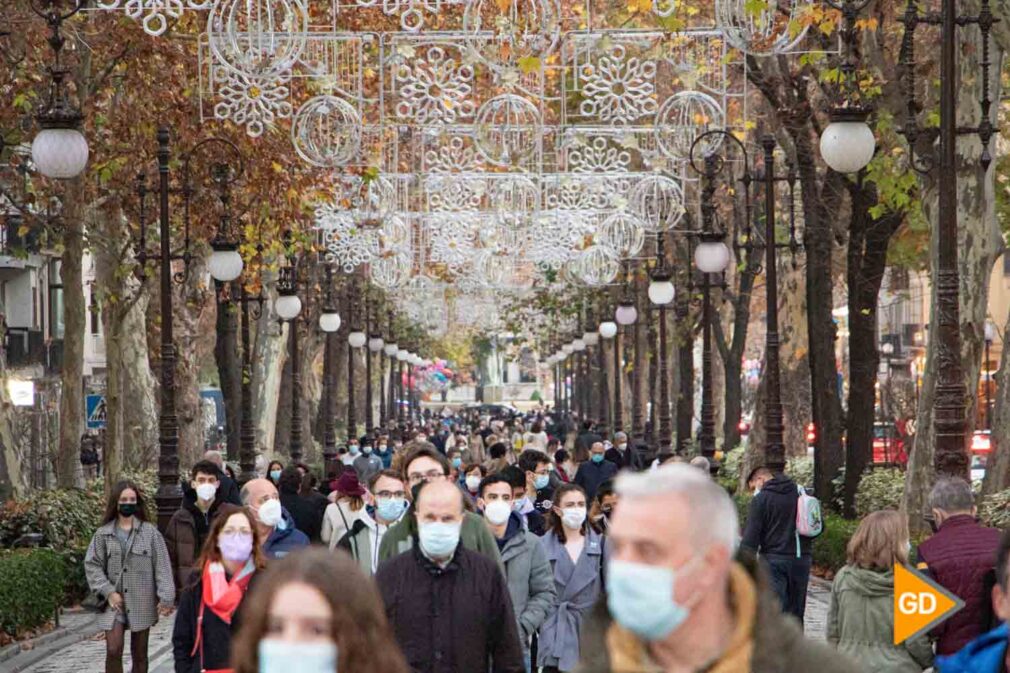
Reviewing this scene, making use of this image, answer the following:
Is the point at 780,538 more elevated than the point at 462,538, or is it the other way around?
the point at 462,538

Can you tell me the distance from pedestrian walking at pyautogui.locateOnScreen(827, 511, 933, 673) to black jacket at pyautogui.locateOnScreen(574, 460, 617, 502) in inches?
609

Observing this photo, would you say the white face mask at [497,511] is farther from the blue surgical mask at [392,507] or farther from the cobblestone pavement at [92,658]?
the cobblestone pavement at [92,658]

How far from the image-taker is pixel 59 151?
1617 centimetres

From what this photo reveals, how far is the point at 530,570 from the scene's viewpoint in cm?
1175

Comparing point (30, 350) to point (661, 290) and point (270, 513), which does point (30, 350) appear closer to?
point (661, 290)

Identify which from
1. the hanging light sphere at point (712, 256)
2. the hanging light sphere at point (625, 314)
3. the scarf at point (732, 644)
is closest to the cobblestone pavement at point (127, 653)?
the hanging light sphere at point (712, 256)

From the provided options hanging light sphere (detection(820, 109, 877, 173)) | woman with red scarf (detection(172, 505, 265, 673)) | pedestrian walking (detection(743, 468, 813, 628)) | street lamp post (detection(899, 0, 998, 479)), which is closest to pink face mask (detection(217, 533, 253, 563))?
woman with red scarf (detection(172, 505, 265, 673))

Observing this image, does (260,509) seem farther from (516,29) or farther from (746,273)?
(746,273)

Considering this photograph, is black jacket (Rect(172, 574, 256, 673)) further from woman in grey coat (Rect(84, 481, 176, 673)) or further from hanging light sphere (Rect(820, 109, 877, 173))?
hanging light sphere (Rect(820, 109, 877, 173))

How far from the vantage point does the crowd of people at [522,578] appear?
13.5 ft

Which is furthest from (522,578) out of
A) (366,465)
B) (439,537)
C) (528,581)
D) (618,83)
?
(366,465)

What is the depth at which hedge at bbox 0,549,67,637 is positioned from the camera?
19.5 metres

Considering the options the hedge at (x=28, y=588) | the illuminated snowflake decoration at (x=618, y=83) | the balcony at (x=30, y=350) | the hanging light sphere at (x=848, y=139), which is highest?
the illuminated snowflake decoration at (x=618, y=83)

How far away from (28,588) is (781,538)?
26.5 feet
